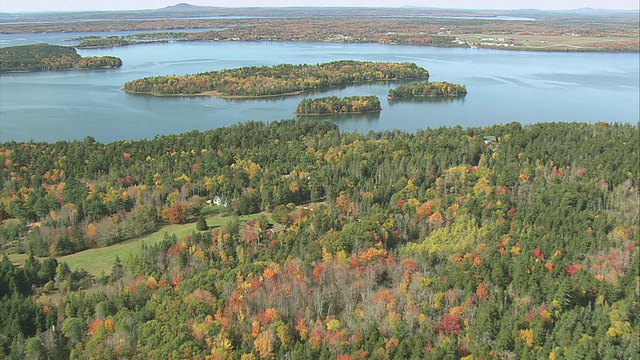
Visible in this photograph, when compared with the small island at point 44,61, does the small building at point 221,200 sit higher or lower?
lower

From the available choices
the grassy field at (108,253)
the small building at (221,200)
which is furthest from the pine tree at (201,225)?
the small building at (221,200)

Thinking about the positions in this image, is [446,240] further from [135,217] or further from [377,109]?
[377,109]

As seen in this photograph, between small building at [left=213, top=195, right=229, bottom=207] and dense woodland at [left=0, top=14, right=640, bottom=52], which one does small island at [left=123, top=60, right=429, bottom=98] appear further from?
dense woodland at [left=0, top=14, right=640, bottom=52]

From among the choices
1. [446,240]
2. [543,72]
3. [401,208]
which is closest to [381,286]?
[446,240]

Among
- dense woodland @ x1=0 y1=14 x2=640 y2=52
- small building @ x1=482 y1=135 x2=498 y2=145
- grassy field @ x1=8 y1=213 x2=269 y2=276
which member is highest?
dense woodland @ x1=0 y1=14 x2=640 y2=52

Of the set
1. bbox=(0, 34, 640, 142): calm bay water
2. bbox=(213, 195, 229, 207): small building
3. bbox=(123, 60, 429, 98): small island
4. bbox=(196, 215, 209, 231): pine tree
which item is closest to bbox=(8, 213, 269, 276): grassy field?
bbox=(196, 215, 209, 231): pine tree

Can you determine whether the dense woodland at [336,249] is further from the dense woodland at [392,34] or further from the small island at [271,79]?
the dense woodland at [392,34]
